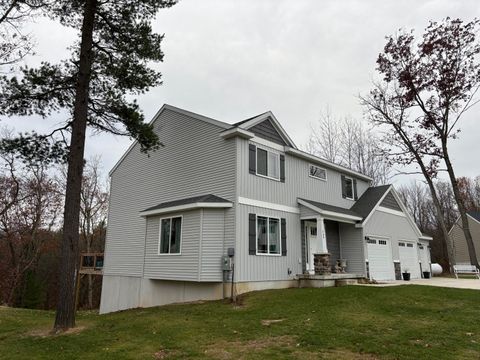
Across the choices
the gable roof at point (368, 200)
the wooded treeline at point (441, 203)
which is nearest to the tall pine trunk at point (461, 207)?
the gable roof at point (368, 200)

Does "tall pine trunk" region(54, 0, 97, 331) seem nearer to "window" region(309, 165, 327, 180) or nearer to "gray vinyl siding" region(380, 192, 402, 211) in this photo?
"window" region(309, 165, 327, 180)

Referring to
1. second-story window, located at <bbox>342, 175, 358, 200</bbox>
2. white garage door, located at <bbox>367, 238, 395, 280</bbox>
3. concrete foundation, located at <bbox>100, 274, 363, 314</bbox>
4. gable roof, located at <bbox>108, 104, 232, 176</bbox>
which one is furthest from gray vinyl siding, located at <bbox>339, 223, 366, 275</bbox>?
gable roof, located at <bbox>108, 104, 232, 176</bbox>

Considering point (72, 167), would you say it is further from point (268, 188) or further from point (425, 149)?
point (425, 149)

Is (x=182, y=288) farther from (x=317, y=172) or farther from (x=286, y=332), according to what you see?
(x=317, y=172)

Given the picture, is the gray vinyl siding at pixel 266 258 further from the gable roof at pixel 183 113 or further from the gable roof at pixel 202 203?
the gable roof at pixel 183 113

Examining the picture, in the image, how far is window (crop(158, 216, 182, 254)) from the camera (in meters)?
13.7

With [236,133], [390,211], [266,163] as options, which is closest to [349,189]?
[390,211]

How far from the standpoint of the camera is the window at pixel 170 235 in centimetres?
1373

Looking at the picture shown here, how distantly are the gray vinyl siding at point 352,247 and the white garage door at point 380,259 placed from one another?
2.23ft

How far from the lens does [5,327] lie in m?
10.5

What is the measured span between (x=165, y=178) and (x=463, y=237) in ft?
115

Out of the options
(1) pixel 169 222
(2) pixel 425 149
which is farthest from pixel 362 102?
(1) pixel 169 222

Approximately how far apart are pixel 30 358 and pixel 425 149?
23.2 metres

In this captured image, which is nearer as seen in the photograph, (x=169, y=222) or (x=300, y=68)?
(x=169, y=222)
